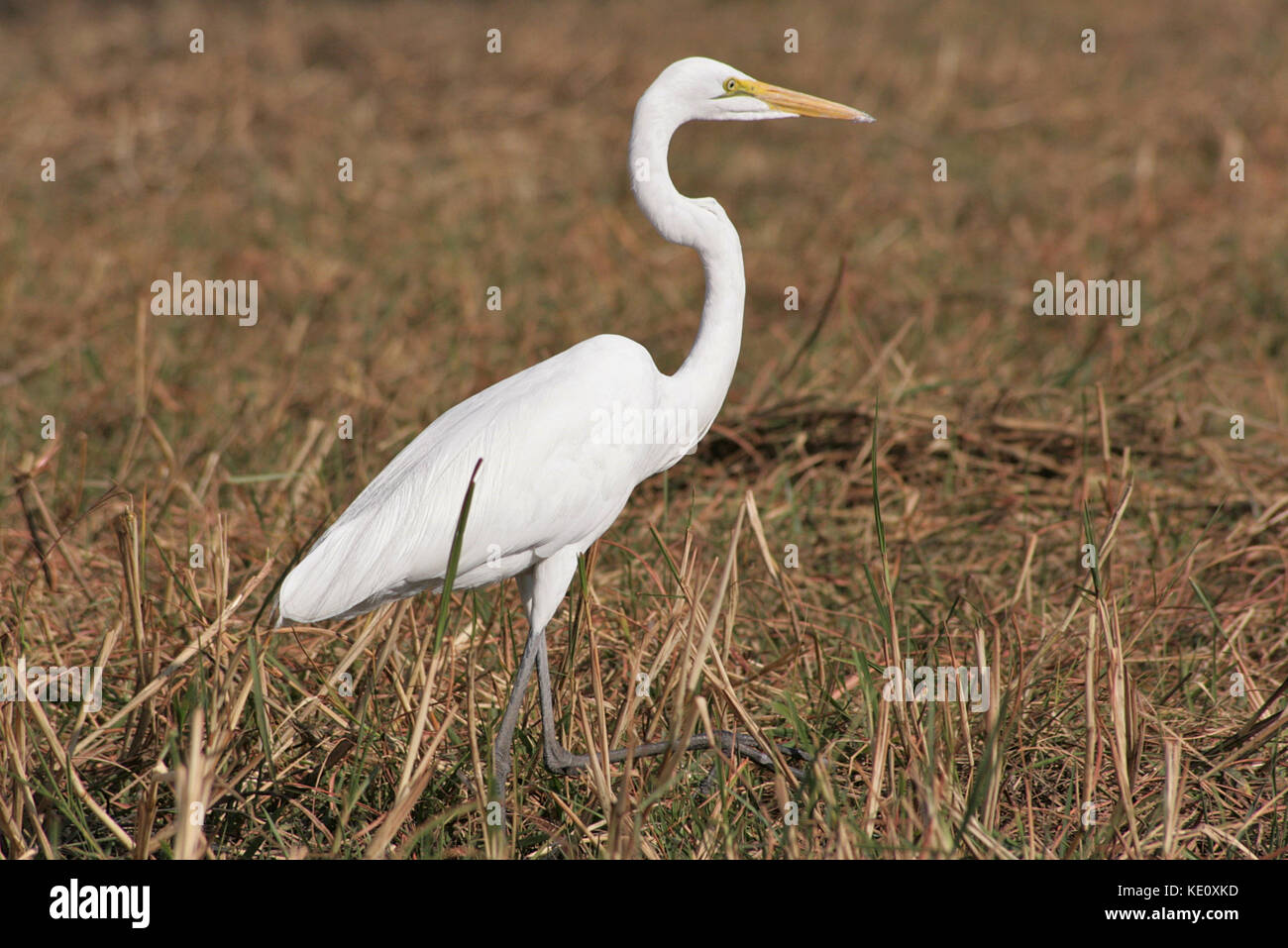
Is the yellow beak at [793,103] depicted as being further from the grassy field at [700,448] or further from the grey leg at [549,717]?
the grey leg at [549,717]

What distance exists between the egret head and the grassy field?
0.80 metres

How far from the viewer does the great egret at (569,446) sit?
2.29 meters

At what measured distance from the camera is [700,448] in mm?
4102

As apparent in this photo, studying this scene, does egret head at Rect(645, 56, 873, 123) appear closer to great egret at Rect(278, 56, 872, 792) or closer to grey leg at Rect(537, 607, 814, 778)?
great egret at Rect(278, 56, 872, 792)

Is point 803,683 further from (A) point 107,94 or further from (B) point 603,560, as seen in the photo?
(A) point 107,94

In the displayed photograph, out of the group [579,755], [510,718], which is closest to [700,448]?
[579,755]

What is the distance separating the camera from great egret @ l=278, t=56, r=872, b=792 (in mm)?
2291

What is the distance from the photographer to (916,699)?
2.33 m

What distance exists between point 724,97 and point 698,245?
0.29 metres

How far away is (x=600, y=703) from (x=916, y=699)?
0.57 m

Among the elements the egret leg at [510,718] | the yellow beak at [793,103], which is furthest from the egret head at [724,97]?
the egret leg at [510,718]

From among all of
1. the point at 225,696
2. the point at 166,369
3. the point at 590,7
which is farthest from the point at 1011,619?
the point at 590,7

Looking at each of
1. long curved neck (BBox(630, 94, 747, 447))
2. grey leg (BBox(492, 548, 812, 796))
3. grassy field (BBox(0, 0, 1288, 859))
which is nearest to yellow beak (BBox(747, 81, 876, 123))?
long curved neck (BBox(630, 94, 747, 447))

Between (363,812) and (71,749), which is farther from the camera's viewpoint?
(363,812)
